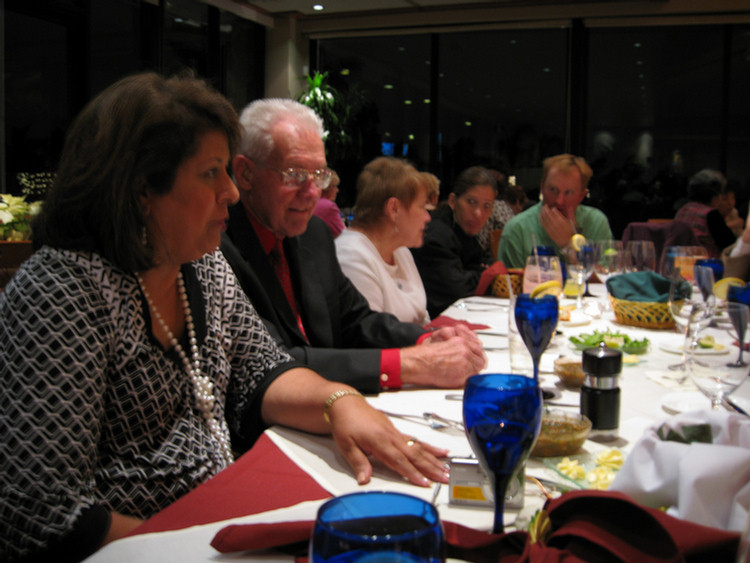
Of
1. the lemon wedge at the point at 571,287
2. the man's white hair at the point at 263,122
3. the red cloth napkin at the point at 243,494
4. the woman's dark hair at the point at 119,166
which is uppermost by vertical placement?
the man's white hair at the point at 263,122

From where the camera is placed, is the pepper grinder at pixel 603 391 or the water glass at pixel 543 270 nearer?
the pepper grinder at pixel 603 391

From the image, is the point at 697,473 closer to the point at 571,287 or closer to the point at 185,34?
the point at 571,287

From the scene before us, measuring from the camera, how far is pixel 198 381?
1277 mm

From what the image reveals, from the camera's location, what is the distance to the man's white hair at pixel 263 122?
6.47ft

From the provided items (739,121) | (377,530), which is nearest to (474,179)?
(377,530)

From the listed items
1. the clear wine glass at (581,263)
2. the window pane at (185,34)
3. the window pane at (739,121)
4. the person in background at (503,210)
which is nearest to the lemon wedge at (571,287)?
the clear wine glass at (581,263)

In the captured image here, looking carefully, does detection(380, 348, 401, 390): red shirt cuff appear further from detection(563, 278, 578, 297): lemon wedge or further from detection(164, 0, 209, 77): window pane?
detection(164, 0, 209, 77): window pane

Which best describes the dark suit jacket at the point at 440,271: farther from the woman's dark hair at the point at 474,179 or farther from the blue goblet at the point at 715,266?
the blue goblet at the point at 715,266

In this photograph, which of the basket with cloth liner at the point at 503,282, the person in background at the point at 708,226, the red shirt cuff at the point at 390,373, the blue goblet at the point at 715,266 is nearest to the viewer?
the red shirt cuff at the point at 390,373

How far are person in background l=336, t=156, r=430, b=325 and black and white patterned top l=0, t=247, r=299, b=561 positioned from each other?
136 centimetres

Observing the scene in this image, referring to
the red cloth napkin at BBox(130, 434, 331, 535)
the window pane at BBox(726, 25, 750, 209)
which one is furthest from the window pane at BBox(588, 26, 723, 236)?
the red cloth napkin at BBox(130, 434, 331, 535)

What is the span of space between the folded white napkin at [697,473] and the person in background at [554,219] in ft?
10.4

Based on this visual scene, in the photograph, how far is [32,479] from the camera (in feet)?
3.22

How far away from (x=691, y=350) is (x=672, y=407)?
19 centimetres
